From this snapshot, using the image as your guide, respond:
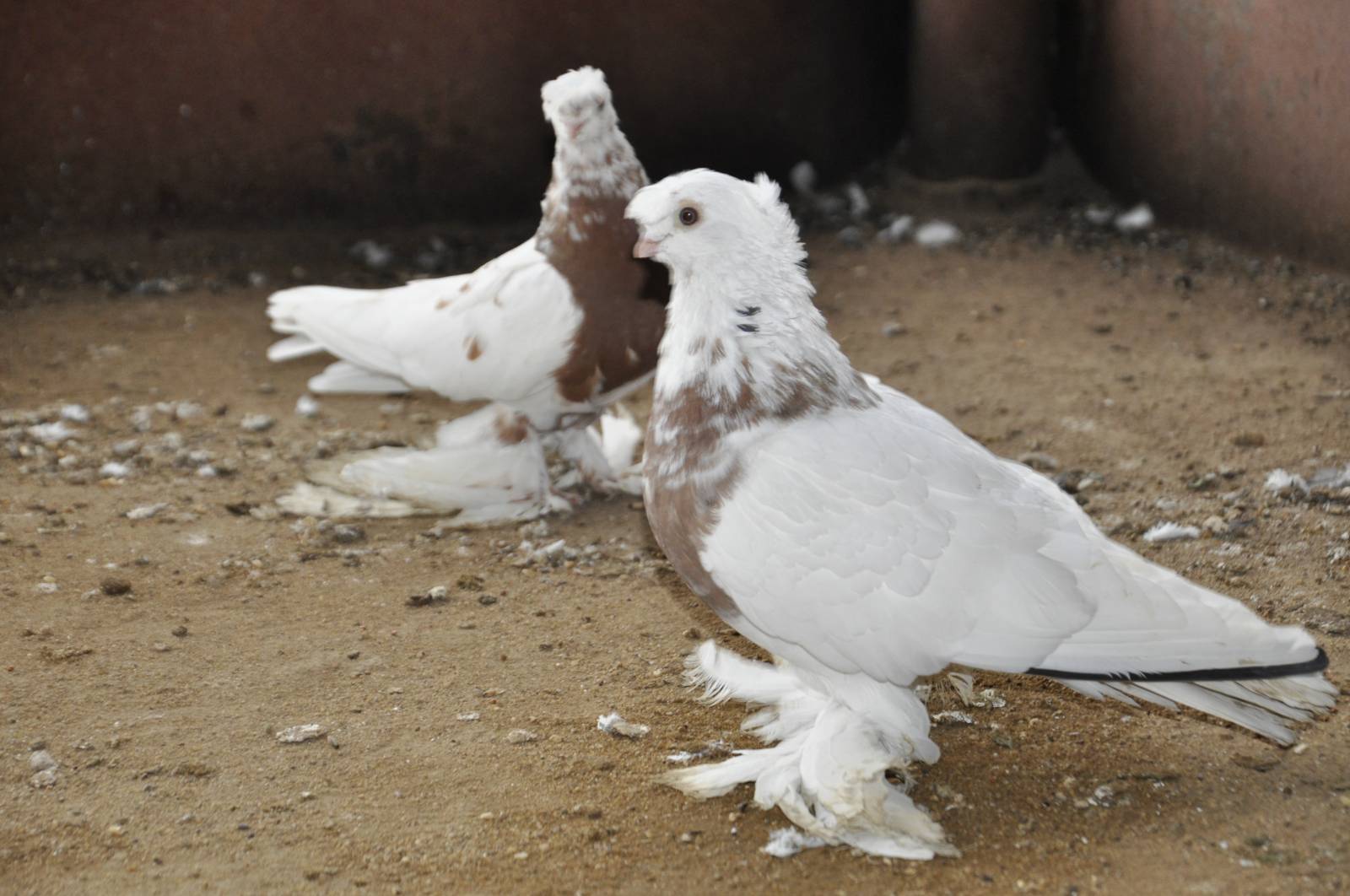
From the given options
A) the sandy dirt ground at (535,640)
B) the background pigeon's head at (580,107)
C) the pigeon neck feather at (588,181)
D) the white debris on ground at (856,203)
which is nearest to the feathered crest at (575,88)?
the background pigeon's head at (580,107)

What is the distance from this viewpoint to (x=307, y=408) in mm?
5238

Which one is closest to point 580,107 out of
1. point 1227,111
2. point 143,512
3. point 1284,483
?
point 143,512

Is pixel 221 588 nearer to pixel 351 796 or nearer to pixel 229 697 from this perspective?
pixel 229 697

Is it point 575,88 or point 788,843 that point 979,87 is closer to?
point 575,88

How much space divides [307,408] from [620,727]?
102 inches

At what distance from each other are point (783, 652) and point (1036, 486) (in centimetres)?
67

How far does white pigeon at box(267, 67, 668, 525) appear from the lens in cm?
420

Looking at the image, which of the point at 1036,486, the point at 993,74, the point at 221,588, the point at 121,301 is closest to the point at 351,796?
the point at 221,588

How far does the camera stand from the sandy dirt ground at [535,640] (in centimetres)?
270

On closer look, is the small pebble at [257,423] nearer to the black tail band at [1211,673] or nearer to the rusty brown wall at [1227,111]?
the black tail band at [1211,673]

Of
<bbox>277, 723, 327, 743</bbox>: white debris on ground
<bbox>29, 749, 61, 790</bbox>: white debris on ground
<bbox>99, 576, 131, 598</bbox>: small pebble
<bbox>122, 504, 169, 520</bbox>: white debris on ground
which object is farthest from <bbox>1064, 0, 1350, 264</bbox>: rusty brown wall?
<bbox>29, 749, 61, 790</bbox>: white debris on ground

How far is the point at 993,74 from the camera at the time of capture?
7.17 metres

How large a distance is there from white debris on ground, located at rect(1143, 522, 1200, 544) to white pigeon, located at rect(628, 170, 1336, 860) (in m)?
1.12

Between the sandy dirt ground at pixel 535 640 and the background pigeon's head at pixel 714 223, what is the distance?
1133mm
